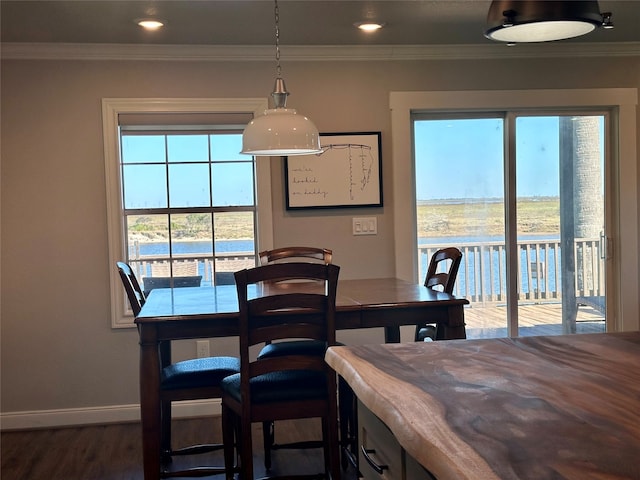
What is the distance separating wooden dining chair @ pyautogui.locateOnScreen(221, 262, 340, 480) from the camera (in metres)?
2.62

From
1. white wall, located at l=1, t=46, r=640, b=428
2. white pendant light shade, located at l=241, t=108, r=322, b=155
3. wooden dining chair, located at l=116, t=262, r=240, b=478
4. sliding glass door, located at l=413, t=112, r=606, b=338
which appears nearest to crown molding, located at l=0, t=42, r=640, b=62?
white wall, located at l=1, t=46, r=640, b=428

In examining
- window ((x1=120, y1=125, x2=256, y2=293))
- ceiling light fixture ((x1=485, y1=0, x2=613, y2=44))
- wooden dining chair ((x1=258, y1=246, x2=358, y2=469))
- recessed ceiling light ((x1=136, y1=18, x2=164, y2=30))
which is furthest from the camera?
window ((x1=120, y1=125, x2=256, y2=293))

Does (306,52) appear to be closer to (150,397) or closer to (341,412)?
(341,412)

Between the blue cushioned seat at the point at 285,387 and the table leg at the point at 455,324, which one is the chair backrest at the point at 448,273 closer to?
the table leg at the point at 455,324

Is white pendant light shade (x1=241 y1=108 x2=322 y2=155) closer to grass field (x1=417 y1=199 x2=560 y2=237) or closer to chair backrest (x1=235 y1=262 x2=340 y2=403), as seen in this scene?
chair backrest (x1=235 y1=262 x2=340 y2=403)

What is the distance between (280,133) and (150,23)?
3.91ft

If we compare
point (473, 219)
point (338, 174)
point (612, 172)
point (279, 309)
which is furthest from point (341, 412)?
point (612, 172)

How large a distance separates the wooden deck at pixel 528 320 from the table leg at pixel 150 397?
2.55 m

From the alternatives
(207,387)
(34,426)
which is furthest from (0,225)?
(207,387)

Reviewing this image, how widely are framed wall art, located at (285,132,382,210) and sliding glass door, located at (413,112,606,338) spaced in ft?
1.23

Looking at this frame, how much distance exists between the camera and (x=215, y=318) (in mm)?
2789

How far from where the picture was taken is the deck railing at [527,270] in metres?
4.72

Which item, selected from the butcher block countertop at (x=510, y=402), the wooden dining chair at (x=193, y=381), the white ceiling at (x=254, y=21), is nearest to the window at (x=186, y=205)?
the white ceiling at (x=254, y=21)

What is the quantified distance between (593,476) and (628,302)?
168 inches
